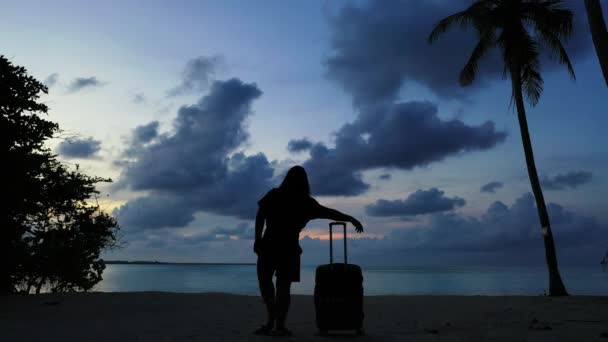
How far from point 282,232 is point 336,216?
2.43 feet

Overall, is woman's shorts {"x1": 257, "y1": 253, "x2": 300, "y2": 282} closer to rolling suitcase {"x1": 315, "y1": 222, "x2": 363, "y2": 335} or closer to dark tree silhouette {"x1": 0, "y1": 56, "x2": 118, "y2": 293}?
rolling suitcase {"x1": 315, "y1": 222, "x2": 363, "y2": 335}

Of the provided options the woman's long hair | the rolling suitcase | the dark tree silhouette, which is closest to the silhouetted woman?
the woman's long hair

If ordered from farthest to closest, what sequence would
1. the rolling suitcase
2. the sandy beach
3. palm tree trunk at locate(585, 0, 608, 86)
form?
palm tree trunk at locate(585, 0, 608, 86)
the sandy beach
the rolling suitcase

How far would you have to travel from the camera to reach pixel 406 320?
8.45m

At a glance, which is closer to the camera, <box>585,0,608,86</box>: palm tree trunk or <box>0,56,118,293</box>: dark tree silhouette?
<box>585,0,608,86</box>: palm tree trunk

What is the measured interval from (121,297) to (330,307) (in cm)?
720

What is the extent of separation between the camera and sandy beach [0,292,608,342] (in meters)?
6.51

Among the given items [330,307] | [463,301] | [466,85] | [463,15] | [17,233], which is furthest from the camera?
[466,85]

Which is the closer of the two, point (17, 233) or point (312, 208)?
point (312, 208)

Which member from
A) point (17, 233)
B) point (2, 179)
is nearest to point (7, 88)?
point (2, 179)

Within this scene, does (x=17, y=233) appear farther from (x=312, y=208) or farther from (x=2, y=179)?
(x=312, y=208)

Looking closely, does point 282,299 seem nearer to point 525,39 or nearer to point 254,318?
point 254,318

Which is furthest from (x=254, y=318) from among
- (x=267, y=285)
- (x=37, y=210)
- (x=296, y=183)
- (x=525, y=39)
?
(x=525, y=39)

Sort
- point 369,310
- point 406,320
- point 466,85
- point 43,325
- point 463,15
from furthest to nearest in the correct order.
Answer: point 466,85 < point 463,15 < point 369,310 < point 406,320 < point 43,325
